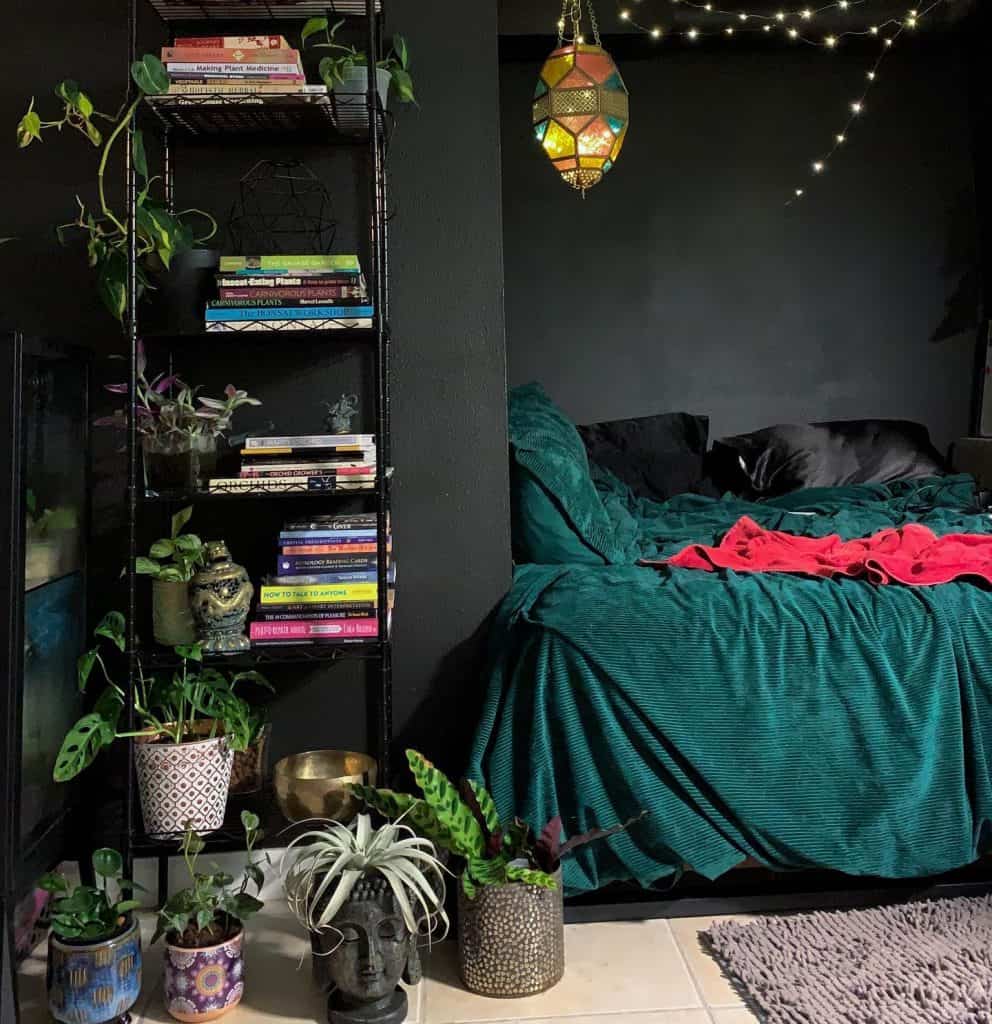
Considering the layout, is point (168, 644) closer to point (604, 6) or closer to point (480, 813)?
point (480, 813)

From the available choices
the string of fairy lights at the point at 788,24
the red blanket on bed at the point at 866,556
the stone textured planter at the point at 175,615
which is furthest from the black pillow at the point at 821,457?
the stone textured planter at the point at 175,615

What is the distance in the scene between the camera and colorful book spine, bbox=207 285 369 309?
6.97ft

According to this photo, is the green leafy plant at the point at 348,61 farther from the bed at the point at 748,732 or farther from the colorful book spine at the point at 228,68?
the bed at the point at 748,732

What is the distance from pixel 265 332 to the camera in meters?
2.12

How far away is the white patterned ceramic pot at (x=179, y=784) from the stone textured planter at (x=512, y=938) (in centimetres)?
53

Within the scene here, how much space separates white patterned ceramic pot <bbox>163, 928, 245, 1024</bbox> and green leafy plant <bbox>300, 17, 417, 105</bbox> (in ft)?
5.21

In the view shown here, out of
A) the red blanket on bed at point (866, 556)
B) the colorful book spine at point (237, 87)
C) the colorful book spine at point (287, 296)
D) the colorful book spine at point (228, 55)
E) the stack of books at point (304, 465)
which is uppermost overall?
the colorful book spine at point (228, 55)

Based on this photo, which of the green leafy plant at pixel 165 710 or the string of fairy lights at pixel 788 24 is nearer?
the green leafy plant at pixel 165 710

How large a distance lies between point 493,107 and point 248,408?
85cm

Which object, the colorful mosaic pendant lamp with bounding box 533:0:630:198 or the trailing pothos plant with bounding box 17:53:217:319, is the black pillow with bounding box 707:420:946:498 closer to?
the colorful mosaic pendant lamp with bounding box 533:0:630:198

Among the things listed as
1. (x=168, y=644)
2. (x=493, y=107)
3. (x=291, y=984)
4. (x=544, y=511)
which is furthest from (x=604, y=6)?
(x=291, y=984)

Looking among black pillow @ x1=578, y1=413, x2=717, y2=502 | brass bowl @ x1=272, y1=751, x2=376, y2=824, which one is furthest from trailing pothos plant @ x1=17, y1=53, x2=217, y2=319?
black pillow @ x1=578, y1=413, x2=717, y2=502

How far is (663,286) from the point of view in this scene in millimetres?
4898

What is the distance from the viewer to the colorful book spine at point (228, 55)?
2045 millimetres
